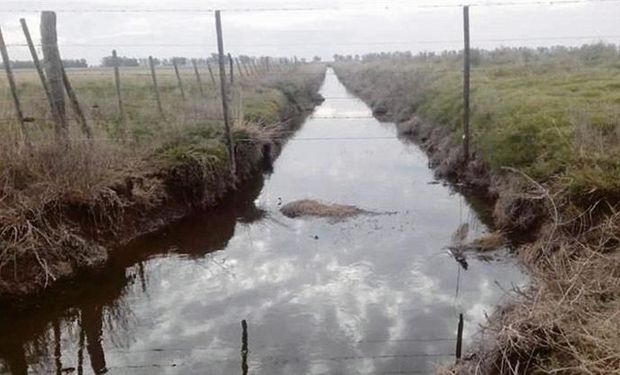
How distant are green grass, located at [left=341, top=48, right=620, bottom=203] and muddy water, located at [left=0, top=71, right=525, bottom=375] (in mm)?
1466

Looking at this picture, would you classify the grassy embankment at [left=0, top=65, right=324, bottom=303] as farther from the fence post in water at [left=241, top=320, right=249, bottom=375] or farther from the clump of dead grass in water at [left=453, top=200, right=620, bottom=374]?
the clump of dead grass in water at [left=453, top=200, right=620, bottom=374]

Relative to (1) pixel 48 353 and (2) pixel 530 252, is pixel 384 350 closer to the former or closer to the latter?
(2) pixel 530 252

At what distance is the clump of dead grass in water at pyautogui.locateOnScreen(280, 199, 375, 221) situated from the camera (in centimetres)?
1080

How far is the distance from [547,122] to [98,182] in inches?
321

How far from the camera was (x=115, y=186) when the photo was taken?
9.14 meters

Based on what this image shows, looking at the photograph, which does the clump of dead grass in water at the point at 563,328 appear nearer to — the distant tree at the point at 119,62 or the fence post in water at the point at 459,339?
the fence post in water at the point at 459,339

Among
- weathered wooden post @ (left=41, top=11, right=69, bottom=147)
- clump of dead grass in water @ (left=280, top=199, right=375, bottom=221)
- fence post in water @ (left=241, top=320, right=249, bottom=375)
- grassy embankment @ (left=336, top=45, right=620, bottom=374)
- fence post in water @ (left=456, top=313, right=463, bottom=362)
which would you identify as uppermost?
weathered wooden post @ (left=41, top=11, right=69, bottom=147)

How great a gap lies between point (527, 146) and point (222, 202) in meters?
5.91

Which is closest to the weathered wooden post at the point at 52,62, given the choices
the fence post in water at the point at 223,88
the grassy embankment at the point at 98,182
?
the grassy embankment at the point at 98,182

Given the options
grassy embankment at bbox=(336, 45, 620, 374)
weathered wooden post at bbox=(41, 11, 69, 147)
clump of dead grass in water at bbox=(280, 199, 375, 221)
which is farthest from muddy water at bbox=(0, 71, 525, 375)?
weathered wooden post at bbox=(41, 11, 69, 147)

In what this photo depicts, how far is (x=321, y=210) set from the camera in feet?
36.1

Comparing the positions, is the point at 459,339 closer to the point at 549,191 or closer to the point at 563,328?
the point at 563,328

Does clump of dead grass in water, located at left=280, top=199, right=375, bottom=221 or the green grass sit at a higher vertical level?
the green grass

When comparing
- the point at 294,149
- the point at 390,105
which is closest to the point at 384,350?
the point at 294,149
